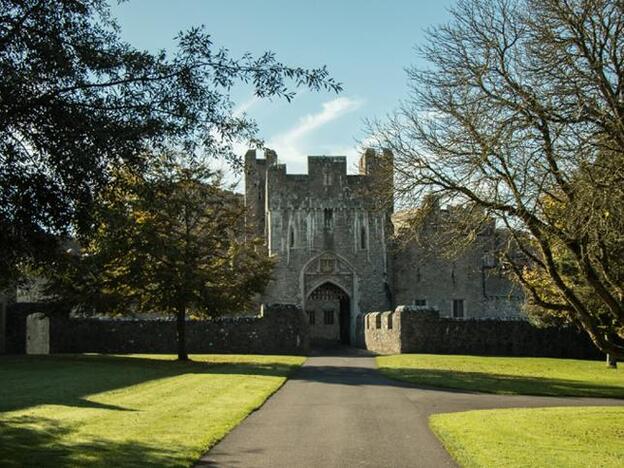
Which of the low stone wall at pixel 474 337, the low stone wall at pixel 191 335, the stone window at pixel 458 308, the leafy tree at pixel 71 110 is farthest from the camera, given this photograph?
the stone window at pixel 458 308

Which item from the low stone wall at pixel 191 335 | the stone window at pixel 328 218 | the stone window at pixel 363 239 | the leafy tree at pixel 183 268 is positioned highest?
the stone window at pixel 328 218

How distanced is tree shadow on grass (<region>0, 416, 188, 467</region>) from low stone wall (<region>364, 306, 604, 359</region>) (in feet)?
82.0

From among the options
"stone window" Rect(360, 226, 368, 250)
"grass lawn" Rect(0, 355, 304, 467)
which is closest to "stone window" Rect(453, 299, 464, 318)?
"stone window" Rect(360, 226, 368, 250)

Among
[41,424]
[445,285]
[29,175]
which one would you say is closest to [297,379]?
[41,424]

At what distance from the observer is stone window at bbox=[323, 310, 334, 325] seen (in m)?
67.0

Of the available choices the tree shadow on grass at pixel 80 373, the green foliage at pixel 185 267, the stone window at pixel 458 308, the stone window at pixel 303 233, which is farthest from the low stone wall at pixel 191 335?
the stone window at pixel 458 308

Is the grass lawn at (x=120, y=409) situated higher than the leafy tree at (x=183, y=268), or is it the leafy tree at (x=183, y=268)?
the leafy tree at (x=183, y=268)

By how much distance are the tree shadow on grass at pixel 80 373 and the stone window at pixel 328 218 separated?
23.2m

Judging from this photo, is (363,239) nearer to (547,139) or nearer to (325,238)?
(325,238)

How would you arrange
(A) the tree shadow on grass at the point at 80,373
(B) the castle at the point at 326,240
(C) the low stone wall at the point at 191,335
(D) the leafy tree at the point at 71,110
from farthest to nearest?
(B) the castle at the point at 326,240, (C) the low stone wall at the point at 191,335, (A) the tree shadow on grass at the point at 80,373, (D) the leafy tree at the point at 71,110

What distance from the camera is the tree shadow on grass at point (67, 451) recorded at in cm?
875

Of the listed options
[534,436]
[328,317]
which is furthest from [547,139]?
[328,317]

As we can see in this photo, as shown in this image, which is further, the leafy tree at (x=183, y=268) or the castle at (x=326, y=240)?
the castle at (x=326, y=240)

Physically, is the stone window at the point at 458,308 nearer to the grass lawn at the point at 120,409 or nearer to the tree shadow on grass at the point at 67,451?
the grass lawn at the point at 120,409
